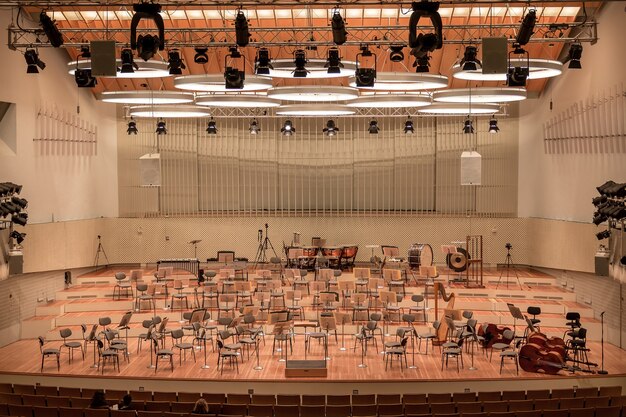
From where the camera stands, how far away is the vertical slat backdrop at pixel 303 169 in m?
24.4

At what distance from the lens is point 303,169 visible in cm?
2472

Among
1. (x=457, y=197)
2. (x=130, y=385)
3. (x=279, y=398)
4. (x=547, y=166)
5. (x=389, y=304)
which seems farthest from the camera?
(x=457, y=197)

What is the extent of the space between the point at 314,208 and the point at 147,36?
1350cm

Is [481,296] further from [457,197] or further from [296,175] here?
[296,175]

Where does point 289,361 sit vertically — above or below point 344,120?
below

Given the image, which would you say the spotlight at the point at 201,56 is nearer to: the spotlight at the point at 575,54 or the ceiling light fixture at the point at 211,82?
the ceiling light fixture at the point at 211,82

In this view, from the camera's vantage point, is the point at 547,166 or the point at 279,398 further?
the point at 547,166

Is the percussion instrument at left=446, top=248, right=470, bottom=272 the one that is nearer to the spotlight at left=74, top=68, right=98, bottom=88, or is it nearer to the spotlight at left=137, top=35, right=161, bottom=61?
the spotlight at left=74, top=68, right=98, bottom=88

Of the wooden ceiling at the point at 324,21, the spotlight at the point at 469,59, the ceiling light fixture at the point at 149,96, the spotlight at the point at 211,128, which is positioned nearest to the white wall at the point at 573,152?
the wooden ceiling at the point at 324,21

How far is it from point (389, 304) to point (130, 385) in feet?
22.7

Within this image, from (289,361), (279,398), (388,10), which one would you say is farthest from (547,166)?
(279,398)

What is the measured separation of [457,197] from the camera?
24281 millimetres

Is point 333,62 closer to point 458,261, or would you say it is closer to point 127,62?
point 127,62

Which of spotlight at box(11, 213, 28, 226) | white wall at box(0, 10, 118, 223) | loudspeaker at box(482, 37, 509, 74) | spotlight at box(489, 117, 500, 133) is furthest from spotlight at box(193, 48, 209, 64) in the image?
spotlight at box(489, 117, 500, 133)
